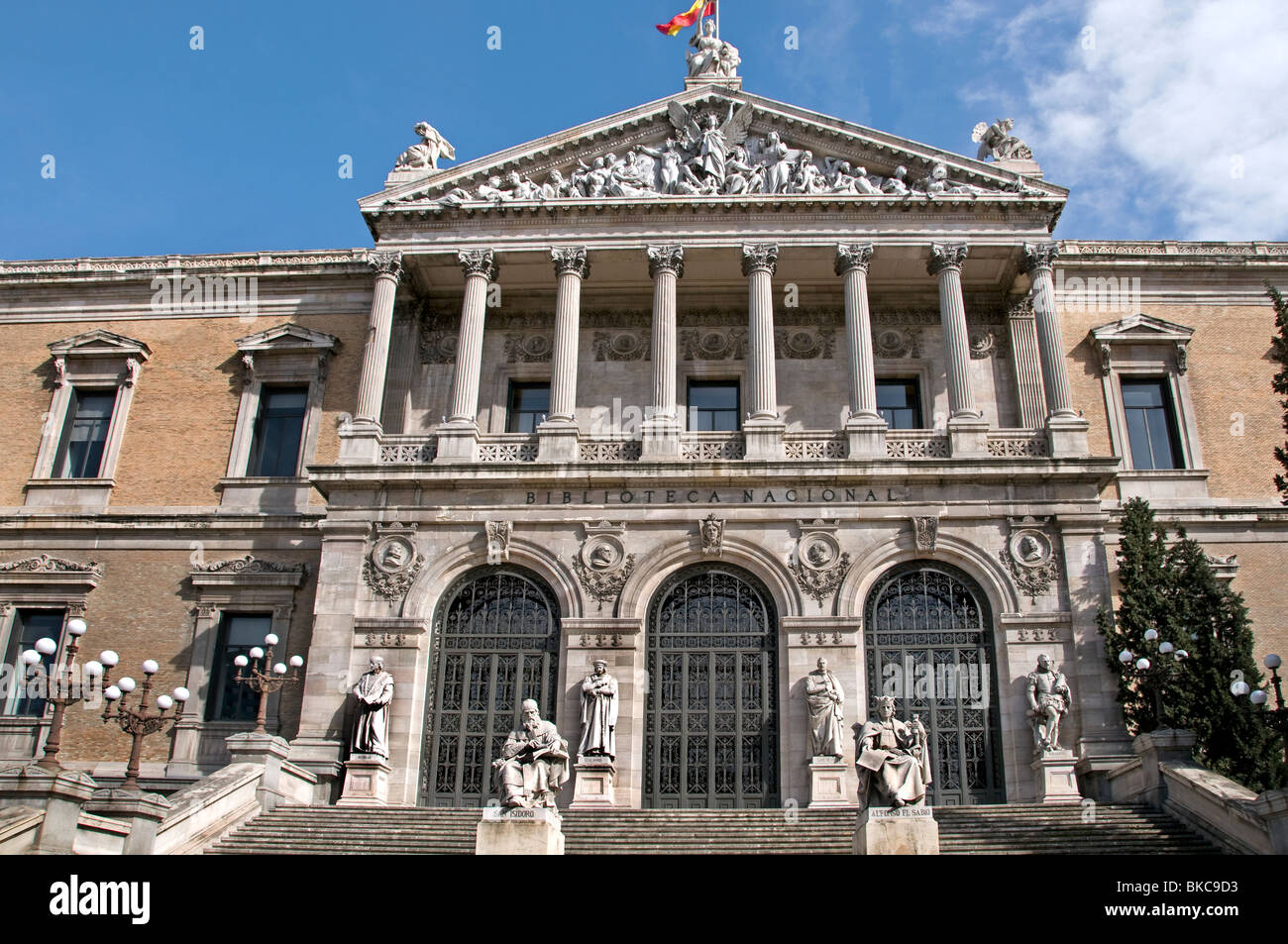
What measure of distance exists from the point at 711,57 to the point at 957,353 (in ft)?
31.7

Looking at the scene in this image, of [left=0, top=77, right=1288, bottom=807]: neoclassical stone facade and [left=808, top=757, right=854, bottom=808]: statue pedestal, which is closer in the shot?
[left=808, top=757, right=854, bottom=808]: statue pedestal

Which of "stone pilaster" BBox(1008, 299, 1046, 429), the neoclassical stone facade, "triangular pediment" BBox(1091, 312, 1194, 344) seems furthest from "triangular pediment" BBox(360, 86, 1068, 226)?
"triangular pediment" BBox(1091, 312, 1194, 344)

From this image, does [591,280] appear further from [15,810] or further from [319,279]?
[15,810]

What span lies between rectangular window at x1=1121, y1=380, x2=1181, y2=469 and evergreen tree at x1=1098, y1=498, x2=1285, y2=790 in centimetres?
369

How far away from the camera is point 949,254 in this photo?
86.8 ft

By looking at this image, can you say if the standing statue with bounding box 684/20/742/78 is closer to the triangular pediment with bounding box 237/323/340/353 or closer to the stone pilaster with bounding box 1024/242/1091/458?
the stone pilaster with bounding box 1024/242/1091/458

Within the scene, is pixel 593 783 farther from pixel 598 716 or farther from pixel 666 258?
pixel 666 258

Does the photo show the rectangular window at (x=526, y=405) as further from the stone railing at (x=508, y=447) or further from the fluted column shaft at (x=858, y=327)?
the fluted column shaft at (x=858, y=327)

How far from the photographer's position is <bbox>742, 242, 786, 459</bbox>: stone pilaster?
2466cm

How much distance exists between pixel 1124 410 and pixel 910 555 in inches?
326

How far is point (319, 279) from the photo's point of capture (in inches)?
1203
